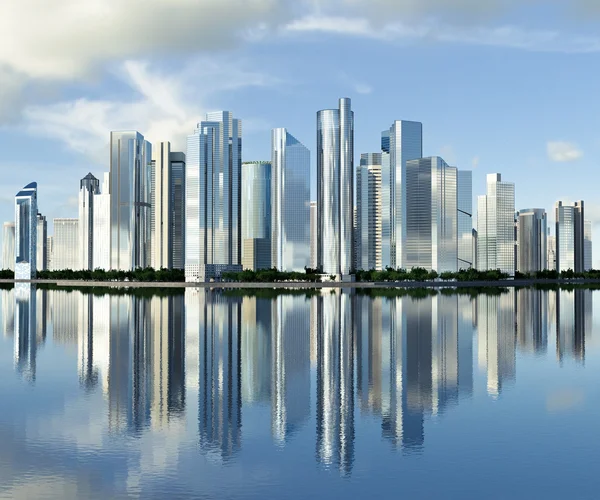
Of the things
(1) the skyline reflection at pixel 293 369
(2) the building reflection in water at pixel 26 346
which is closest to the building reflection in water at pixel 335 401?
(1) the skyline reflection at pixel 293 369

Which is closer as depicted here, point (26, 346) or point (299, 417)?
point (299, 417)

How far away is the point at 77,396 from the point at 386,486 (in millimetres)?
17637

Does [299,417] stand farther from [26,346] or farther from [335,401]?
[26,346]

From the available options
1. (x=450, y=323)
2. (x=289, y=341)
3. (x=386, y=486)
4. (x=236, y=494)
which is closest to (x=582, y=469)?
(x=386, y=486)

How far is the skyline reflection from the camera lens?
2628 centimetres

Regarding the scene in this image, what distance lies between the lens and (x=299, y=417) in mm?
27938

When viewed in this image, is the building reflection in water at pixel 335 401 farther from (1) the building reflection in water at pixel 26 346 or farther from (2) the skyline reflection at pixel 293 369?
(1) the building reflection in water at pixel 26 346

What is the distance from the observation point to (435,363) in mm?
41688

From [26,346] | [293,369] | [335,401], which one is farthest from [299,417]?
[26,346]

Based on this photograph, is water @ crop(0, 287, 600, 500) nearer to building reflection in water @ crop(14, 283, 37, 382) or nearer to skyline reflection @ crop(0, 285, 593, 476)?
skyline reflection @ crop(0, 285, 593, 476)

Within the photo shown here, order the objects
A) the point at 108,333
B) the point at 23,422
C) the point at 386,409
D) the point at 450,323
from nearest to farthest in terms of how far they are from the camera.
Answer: the point at 23,422 < the point at 386,409 < the point at 108,333 < the point at 450,323

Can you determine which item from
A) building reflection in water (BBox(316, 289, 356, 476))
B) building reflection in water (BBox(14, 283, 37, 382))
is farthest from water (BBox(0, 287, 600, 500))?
building reflection in water (BBox(14, 283, 37, 382))

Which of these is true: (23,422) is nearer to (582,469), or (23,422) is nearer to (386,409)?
(386,409)

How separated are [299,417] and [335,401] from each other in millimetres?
3283
